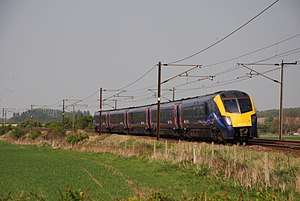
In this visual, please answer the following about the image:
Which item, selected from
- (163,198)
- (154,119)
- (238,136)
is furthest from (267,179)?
(154,119)

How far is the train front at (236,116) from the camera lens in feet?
94.6

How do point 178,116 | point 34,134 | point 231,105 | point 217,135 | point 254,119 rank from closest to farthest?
1. point 231,105
2. point 254,119
3. point 217,135
4. point 178,116
5. point 34,134

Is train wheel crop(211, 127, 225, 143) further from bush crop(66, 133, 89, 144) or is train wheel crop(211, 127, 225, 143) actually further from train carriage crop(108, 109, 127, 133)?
bush crop(66, 133, 89, 144)

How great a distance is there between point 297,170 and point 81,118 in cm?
8688

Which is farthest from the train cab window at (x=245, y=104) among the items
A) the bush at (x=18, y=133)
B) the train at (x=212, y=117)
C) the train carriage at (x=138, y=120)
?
the bush at (x=18, y=133)

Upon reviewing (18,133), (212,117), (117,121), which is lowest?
(18,133)

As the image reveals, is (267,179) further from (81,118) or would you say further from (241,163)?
(81,118)

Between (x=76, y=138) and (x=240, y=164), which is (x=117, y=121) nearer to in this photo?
(x=76, y=138)

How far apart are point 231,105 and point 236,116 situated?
28.9 inches

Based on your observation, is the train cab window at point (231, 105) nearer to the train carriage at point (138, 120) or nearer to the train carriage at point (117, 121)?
the train carriage at point (138, 120)

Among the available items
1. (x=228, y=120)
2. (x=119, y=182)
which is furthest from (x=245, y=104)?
(x=119, y=182)

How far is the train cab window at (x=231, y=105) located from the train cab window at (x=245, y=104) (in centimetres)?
29

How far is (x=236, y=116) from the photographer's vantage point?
29.0 meters

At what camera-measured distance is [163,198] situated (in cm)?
1064
